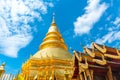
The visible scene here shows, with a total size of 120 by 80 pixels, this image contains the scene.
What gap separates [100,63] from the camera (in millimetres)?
10383

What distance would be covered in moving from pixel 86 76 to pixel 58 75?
12.6 meters

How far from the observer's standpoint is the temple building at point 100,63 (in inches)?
406

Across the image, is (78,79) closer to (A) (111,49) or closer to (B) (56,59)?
(A) (111,49)

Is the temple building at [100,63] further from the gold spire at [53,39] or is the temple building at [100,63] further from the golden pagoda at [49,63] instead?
the gold spire at [53,39]

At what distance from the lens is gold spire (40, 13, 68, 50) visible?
1208 inches

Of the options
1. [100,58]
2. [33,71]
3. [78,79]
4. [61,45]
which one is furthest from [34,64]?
[100,58]

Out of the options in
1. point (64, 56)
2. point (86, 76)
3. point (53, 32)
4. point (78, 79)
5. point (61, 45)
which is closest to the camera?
point (86, 76)

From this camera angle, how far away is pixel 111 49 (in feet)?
36.0

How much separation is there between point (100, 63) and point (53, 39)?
71.7ft

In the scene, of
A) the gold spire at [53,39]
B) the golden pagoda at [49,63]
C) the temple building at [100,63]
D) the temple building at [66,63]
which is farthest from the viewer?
the gold spire at [53,39]

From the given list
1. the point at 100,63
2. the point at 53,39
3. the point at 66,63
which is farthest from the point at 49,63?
the point at 100,63

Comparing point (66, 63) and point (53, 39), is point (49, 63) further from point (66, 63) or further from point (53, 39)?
point (53, 39)

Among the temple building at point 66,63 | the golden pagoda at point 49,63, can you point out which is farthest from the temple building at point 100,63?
the golden pagoda at point 49,63

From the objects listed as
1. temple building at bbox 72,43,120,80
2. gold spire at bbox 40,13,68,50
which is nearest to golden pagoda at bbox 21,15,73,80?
gold spire at bbox 40,13,68,50
